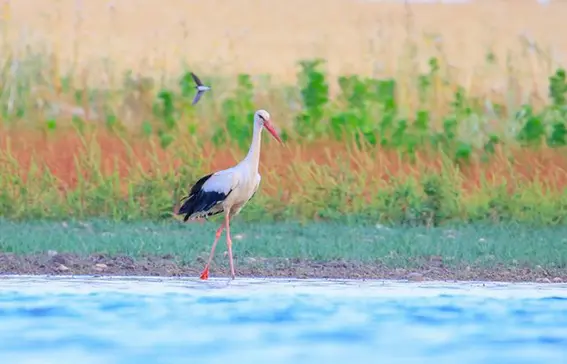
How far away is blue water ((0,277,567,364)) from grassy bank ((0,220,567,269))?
0.99 m

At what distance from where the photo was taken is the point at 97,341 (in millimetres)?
7648

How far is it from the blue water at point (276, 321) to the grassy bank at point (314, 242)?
995 mm

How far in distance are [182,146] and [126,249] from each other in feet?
10.1

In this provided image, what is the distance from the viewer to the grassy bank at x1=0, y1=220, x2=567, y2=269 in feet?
35.9

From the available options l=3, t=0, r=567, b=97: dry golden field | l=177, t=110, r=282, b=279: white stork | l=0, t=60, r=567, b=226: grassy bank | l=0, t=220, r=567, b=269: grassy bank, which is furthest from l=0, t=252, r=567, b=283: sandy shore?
l=3, t=0, r=567, b=97: dry golden field

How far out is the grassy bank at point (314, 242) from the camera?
35.9ft

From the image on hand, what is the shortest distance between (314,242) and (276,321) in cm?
326

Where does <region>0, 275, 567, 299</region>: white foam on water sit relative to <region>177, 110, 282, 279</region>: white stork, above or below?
below

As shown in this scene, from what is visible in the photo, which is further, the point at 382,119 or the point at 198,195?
the point at 382,119

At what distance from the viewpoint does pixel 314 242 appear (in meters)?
11.6

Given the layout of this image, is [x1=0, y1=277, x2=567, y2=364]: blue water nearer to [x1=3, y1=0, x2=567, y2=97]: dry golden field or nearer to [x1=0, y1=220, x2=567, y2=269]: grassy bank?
[x1=0, y1=220, x2=567, y2=269]: grassy bank

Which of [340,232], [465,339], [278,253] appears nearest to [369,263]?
[278,253]

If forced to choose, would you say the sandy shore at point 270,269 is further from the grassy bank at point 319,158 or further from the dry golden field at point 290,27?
the dry golden field at point 290,27

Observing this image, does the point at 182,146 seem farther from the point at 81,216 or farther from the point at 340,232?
the point at 340,232
